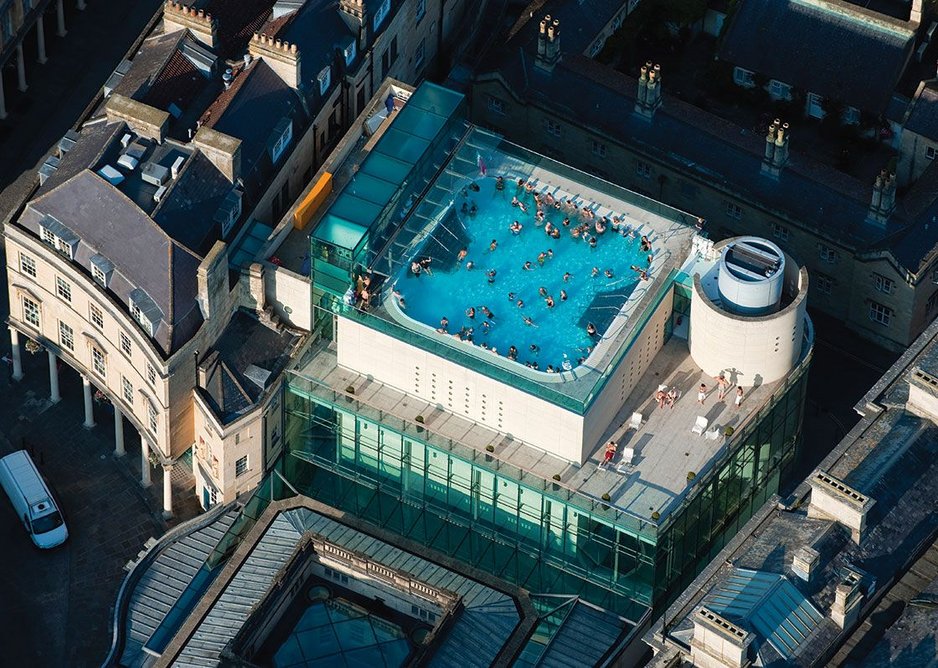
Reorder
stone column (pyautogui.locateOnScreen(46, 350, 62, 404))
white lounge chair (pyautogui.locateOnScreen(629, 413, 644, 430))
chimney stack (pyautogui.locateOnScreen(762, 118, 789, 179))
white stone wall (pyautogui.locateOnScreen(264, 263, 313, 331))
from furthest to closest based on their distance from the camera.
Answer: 1. chimney stack (pyautogui.locateOnScreen(762, 118, 789, 179))
2. stone column (pyautogui.locateOnScreen(46, 350, 62, 404))
3. white stone wall (pyautogui.locateOnScreen(264, 263, 313, 331))
4. white lounge chair (pyautogui.locateOnScreen(629, 413, 644, 430))

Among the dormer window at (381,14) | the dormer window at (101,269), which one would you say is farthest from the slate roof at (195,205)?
the dormer window at (381,14)

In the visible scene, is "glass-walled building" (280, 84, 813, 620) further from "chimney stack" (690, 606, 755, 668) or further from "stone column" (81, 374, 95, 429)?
"chimney stack" (690, 606, 755, 668)

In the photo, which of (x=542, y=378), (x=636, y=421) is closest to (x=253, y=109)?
(x=542, y=378)

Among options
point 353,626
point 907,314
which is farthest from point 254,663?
point 907,314

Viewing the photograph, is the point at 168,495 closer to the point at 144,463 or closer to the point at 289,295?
the point at 144,463

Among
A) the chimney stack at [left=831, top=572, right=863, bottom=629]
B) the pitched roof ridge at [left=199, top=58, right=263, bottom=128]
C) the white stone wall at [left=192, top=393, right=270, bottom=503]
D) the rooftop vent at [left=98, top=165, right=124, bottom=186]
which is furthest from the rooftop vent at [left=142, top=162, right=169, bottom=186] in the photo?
the chimney stack at [left=831, top=572, right=863, bottom=629]

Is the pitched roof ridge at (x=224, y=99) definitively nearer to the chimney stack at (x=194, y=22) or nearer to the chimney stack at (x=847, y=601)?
the chimney stack at (x=194, y=22)
